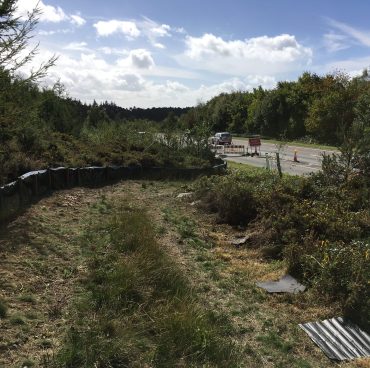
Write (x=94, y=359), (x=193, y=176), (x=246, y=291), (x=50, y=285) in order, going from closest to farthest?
(x=94, y=359) → (x=50, y=285) → (x=246, y=291) → (x=193, y=176)

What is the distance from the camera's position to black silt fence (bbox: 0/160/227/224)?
30.5 feet

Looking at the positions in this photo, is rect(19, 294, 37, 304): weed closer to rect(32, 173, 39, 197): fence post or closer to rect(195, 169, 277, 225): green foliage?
rect(32, 173, 39, 197): fence post

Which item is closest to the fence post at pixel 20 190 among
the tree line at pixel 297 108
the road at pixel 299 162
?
the road at pixel 299 162

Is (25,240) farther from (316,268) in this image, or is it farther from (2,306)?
(316,268)

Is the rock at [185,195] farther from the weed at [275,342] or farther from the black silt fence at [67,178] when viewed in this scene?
the weed at [275,342]

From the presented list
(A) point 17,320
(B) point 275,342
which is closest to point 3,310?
(A) point 17,320

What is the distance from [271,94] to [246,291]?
54.5 m

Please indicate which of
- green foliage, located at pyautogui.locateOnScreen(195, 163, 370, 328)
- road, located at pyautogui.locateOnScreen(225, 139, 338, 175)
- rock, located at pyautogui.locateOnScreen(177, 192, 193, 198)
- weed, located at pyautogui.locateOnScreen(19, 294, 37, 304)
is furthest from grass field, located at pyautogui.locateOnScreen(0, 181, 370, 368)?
road, located at pyautogui.locateOnScreen(225, 139, 338, 175)

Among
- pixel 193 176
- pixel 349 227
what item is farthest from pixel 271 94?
pixel 349 227

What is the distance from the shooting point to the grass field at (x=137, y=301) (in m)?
4.36

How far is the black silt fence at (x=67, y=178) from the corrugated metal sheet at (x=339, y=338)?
18.0 ft

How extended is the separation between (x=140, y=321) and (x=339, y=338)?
8.13ft

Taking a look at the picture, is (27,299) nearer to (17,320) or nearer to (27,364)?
(17,320)

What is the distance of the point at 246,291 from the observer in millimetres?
6996
